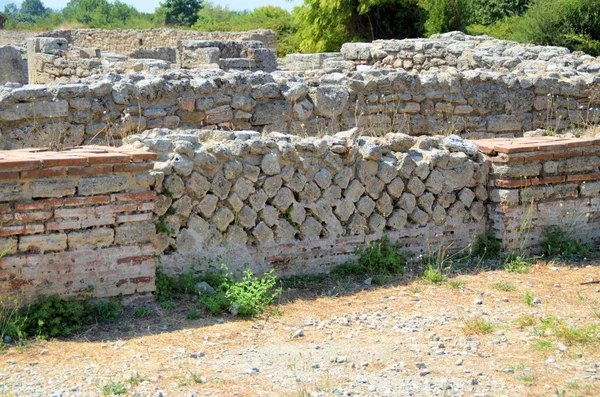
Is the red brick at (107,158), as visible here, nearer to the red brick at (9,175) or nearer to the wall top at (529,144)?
the red brick at (9,175)

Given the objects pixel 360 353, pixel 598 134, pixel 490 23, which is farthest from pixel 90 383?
pixel 490 23

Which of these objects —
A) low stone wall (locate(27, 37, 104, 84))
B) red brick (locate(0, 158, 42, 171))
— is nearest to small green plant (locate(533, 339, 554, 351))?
red brick (locate(0, 158, 42, 171))

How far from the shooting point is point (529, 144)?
24.3 feet

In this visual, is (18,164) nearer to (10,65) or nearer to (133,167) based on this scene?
(133,167)

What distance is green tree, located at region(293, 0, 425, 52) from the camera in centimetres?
2936

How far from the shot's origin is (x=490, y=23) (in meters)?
33.1

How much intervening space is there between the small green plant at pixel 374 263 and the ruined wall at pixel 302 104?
96.6 inches

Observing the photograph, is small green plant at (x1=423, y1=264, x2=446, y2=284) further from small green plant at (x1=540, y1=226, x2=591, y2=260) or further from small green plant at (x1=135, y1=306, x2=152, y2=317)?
small green plant at (x1=135, y1=306, x2=152, y2=317)

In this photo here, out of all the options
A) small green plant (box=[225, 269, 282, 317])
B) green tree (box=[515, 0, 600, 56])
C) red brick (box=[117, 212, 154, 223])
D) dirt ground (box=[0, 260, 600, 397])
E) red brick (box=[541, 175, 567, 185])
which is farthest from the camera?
green tree (box=[515, 0, 600, 56])

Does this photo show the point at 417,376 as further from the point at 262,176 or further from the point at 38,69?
the point at 38,69

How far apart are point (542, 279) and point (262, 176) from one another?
2592 millimetres

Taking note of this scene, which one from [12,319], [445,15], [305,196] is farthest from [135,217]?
[445,15]

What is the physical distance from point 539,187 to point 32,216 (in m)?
4.52

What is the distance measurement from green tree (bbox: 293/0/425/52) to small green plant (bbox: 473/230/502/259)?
22.5 m
